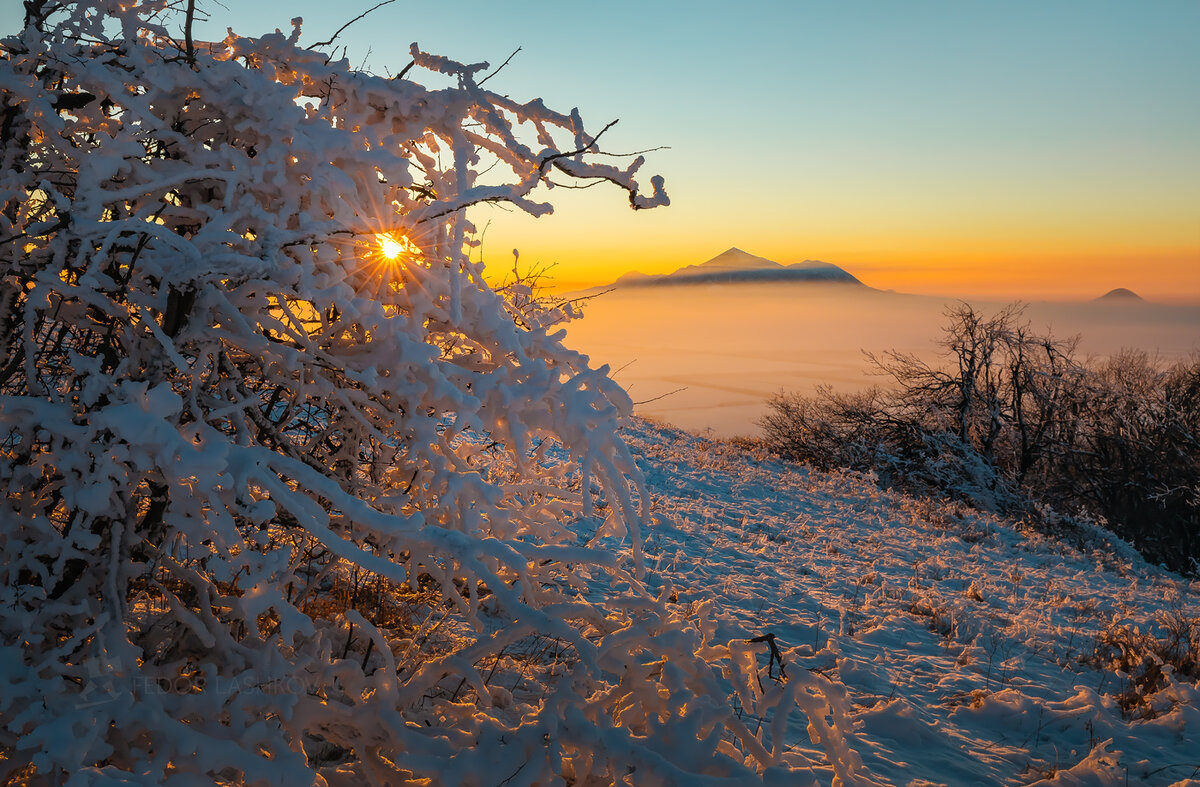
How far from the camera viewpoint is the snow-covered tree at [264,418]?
208 centimetres

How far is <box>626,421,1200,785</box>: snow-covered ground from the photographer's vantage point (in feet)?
11.5

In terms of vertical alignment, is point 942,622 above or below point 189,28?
below

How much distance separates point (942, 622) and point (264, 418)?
5.17m

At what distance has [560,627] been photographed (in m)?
2.13

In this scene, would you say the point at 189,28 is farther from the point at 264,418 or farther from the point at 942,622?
the point at 942,622

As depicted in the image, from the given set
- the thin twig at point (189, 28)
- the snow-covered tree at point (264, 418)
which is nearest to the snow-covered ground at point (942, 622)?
the snow-covered tree at point (264, 418)

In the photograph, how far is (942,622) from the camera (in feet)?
17.7

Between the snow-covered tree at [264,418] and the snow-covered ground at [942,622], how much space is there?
969 millimetres

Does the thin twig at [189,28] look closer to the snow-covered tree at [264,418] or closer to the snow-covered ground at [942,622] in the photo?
the snow-covered tree at [264,418]

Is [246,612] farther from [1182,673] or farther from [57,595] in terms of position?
[1182,673]

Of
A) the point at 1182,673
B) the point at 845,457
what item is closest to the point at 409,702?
the point at 1182,673

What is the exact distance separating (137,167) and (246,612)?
1561 millimetres

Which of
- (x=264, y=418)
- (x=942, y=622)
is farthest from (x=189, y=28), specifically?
(x=942, y=622)

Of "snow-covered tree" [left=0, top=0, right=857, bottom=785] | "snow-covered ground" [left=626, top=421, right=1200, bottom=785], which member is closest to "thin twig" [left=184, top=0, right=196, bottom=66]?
"snow-covered tree" [left=0, top=0, right=857, bottom=785]
